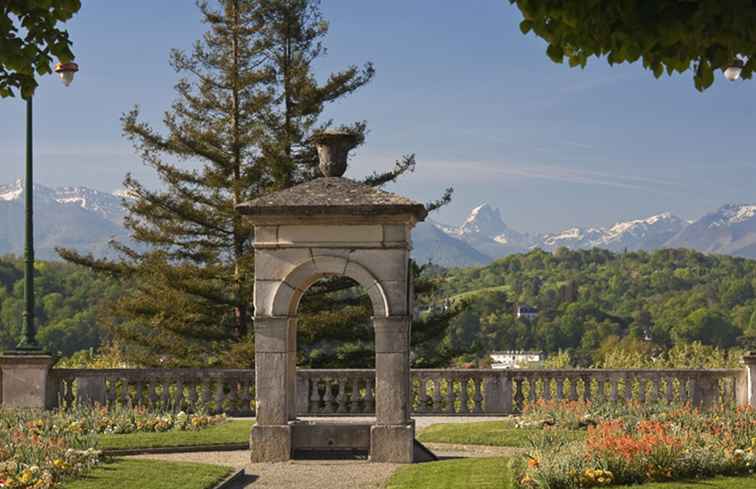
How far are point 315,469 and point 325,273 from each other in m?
2.72

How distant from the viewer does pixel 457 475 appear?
13.3 metres

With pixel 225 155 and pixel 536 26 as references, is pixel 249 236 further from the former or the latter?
pixel 536 26

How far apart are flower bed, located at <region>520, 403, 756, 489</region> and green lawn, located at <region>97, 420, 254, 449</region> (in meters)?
4.98

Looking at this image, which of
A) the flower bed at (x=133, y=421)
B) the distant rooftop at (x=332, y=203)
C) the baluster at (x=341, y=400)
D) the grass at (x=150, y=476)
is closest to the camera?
the grass at (x=150, y=476)

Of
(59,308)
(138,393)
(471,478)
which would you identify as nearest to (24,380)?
(138,393)

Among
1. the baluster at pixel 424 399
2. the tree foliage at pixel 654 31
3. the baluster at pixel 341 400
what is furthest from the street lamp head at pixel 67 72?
the tree foliage at pixel 654 31

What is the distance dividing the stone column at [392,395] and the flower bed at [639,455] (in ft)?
6.27

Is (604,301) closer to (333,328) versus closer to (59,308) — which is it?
(59,308)

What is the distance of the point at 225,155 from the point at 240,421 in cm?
1422

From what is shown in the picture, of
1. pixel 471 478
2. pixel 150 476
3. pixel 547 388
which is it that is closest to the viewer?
pixel 471 478

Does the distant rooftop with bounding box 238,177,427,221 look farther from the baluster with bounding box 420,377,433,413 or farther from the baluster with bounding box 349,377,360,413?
the baluster with bounding box 420,377,433,413

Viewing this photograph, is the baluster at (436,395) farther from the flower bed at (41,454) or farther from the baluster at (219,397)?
the flower bed at (41,454)

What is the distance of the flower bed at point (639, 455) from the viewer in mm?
12141

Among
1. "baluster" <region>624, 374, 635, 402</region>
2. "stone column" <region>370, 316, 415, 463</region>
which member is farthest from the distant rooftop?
"baluster" <region>624, 374, 635, 402</region>
